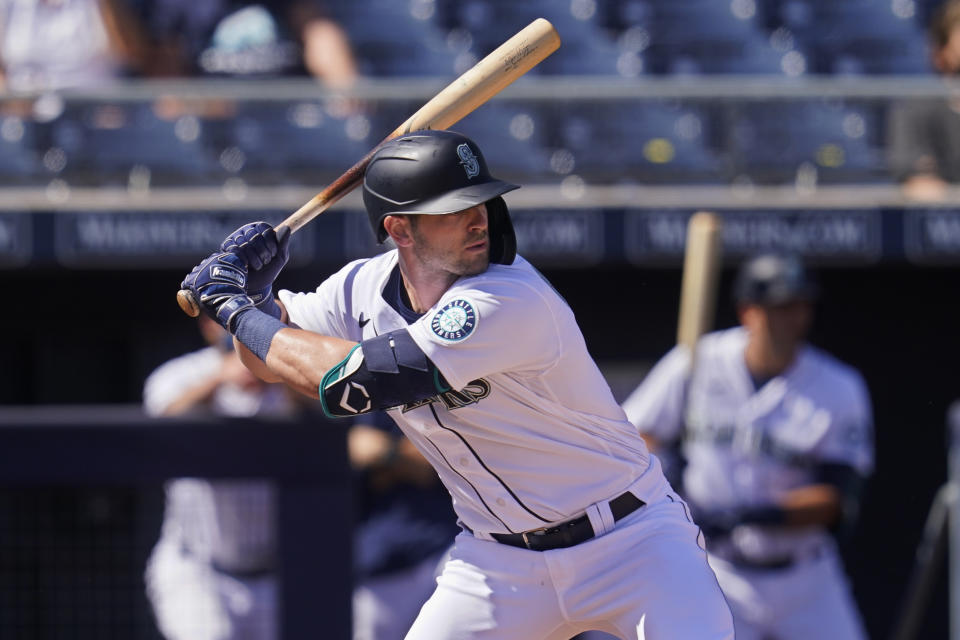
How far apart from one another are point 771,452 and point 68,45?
3570 millimetres

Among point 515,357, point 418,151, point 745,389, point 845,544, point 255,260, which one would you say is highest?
point 418,151

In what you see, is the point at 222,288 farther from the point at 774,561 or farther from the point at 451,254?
the point at 774,561

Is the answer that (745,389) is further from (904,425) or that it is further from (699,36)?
(699,36)

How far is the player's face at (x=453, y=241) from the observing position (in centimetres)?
261

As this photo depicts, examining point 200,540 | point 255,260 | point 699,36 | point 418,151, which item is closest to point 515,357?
point 418,151

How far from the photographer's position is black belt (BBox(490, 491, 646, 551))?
274cm

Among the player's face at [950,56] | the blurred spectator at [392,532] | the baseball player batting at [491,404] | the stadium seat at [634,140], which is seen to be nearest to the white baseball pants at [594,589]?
the baseball player batting at [491,404]

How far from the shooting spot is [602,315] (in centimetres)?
621

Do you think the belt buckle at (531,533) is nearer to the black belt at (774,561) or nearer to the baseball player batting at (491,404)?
the baseball player batting at (491,404)

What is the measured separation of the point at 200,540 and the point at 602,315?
250 cm

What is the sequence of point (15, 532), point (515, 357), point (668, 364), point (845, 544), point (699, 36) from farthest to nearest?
point (699, 36) < point (845, 544) < point (668, 364) < point (15, 532) < point (515, 357)

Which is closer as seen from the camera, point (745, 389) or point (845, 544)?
point (745, 389)

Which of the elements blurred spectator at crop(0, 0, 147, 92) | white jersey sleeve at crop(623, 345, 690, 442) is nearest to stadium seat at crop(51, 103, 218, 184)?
blurred spectator at crop(0, 0, 147, 92)

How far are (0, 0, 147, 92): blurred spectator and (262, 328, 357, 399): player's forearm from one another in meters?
3.92
